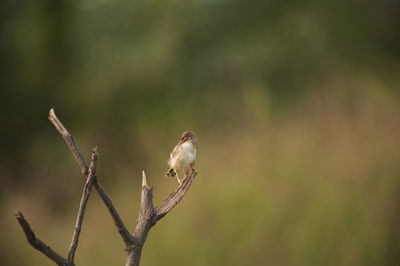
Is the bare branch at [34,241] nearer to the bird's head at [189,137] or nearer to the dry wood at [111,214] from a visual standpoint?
the dry wood at [111,214]

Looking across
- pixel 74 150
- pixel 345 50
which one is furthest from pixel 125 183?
pixel 74 150

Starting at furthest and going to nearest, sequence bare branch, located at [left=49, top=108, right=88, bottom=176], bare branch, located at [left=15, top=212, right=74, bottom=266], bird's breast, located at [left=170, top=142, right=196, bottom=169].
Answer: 1. bird's breast, located at [left=170, top=142, right=196, bottom=169]
2. bare branch, located at [left=49, top=108, right=88, bottom=176]
3. bare branch, located at [left=15, top=212, right=74, bottom=266]

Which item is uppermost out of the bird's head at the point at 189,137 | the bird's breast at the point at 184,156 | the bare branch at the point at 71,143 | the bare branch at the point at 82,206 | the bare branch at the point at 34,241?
the bird's head at the point at 189,137

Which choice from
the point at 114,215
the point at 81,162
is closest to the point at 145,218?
the point at 114,215

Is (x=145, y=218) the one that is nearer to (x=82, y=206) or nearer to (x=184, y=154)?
(x=82, y=206)

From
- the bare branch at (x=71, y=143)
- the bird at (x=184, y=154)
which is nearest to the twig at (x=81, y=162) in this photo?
the bare branch at (x=71, y=143)

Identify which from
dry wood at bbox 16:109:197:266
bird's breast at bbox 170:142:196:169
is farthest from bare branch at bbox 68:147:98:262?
bird's breast at bbox 170:142:196:169

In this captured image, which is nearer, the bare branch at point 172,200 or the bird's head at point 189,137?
the bare branch at point 172,200

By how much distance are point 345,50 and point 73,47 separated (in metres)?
1.86

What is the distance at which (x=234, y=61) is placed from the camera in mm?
3217

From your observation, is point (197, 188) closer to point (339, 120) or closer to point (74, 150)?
point (339, 120)

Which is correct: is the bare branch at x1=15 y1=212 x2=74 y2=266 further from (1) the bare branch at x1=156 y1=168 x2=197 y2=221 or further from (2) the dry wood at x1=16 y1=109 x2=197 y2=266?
(1) the bare branch at x1=156 y1=168 x2=197 y2=221

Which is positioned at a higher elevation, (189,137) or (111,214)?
(189,137)

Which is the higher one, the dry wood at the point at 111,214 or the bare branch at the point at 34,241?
the dry wood at the point at 111,214
